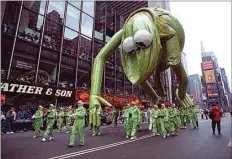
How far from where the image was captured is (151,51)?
20.7 ft

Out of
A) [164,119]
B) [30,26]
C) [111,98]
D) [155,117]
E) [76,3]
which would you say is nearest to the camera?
[164,119]

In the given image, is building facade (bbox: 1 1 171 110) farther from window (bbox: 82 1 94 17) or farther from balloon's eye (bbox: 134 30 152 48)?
balloon's eye (bbox: 134 30 152 48)

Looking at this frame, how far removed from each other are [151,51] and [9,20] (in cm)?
1520

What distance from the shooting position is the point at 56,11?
2120cm

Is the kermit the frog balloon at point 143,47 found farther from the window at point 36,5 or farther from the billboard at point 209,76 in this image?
the billboard at point 209,76

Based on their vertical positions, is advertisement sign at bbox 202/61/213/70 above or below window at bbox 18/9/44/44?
above

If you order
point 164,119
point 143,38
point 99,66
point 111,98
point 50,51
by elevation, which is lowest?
point 164,119

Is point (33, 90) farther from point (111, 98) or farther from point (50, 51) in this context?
point (111, 98)

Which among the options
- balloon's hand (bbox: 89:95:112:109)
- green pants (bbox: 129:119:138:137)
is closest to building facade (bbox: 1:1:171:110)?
green pants (bbox: 129:119:138:137)

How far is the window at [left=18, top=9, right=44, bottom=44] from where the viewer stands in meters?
17.9

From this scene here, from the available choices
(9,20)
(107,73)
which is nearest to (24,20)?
(9,20)

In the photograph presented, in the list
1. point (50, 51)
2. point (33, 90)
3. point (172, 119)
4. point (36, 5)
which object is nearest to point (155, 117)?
point (172, 119)

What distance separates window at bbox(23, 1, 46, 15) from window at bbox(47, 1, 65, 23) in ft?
2.16

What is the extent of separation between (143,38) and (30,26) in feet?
50.1
